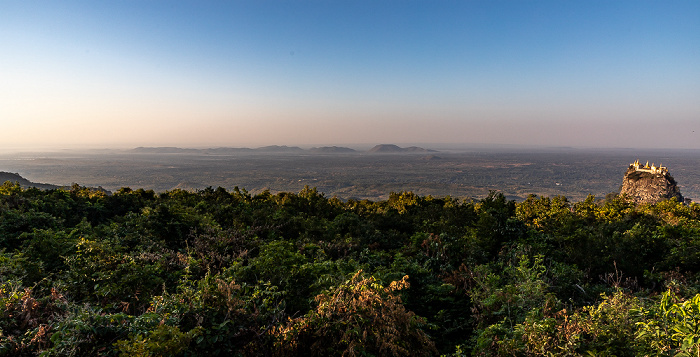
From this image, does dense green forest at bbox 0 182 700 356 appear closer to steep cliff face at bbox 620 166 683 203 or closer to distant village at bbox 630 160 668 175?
steep cliff face at bbox 620 166 683 203

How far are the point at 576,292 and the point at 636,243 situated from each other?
5.22 meters

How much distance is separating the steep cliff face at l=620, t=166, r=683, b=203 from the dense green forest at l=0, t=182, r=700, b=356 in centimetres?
A: 3340

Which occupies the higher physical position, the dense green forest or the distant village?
the distant village

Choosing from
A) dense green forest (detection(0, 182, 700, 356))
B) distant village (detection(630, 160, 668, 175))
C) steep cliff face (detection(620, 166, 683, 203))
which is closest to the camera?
dense green forest (detection(0, 182, 700, 356))

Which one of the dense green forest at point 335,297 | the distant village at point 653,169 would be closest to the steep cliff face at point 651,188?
the distant village at point 653,169

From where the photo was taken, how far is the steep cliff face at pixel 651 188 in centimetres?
3622

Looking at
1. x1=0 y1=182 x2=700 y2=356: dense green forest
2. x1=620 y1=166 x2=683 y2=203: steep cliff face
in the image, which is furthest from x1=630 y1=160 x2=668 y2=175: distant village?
x1=0 y1=182 x2=700 y2=356: dense green forest

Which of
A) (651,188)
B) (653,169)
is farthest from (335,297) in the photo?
(653,169)

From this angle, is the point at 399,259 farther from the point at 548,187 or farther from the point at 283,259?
the point at 548,187

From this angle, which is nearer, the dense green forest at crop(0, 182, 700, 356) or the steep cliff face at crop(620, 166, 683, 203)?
the dense green forest at crop(0, 182, 700, 356)

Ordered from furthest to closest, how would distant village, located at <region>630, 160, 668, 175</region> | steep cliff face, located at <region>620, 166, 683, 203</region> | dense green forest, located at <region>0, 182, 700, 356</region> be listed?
distant village, located at <region>630, 160, 668, 175</region> → steep cliff face, located at <region>620, 166, 683, 203</region> → dense green forest, located at <region>0, 182, 700, 356</region>

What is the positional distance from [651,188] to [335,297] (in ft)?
163

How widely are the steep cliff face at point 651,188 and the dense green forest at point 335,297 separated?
33.4m

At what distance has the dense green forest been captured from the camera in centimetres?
348
